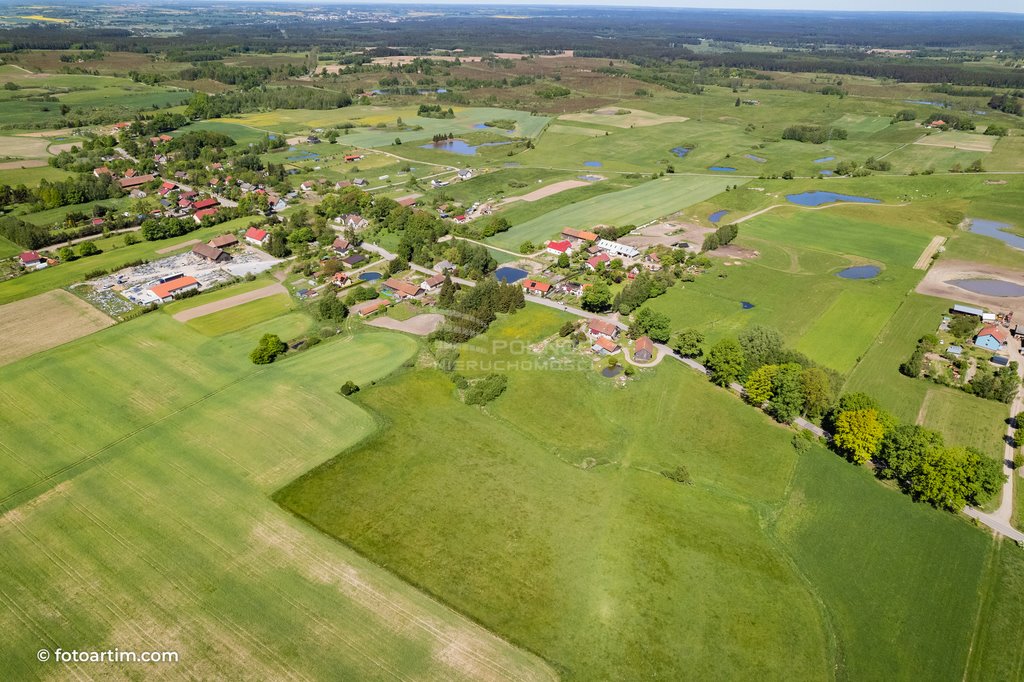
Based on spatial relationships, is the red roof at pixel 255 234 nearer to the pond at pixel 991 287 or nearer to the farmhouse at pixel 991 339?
the farmhouse at pixel 991 339

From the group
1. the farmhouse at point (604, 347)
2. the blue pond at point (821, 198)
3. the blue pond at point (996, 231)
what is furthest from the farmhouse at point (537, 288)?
the blue pond at point (996, 231)

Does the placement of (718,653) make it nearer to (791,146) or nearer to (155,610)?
(155,610)

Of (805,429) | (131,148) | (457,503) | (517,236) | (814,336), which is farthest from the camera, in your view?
(131,148)

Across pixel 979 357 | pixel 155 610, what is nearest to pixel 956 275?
pixel 979 357

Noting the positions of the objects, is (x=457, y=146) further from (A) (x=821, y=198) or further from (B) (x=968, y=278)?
(B) (x=968, y=278)

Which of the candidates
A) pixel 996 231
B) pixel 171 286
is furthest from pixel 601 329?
pixel 996 231

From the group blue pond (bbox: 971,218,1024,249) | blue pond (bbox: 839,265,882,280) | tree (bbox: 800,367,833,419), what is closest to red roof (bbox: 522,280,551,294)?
tree (bbox: 800,367,833,419)
